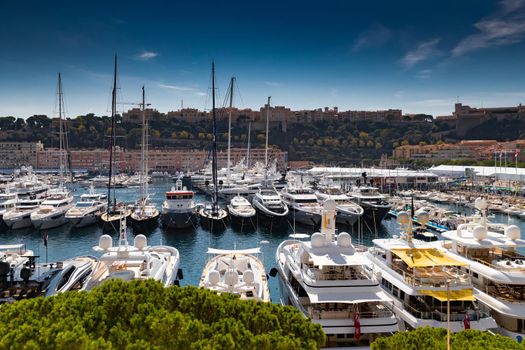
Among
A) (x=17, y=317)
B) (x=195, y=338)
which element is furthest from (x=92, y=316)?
(x=195, y=338)

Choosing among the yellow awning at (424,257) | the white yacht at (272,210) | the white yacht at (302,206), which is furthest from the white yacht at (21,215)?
the yellow awning at (424,257)

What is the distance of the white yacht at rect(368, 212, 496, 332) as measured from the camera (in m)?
16.2

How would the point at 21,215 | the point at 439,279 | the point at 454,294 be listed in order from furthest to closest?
1. the point at 21,215
2. the point at 439,279
3. the point at 454,294

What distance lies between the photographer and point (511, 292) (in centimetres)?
1773

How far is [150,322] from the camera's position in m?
10.7

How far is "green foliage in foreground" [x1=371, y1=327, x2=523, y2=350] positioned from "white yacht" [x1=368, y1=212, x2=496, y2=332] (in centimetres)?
407

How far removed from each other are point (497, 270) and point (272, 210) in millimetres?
30765

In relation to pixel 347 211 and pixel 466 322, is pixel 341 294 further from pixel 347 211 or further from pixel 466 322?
pixel 347 211

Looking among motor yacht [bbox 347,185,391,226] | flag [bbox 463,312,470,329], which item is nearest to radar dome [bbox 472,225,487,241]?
flag [bbox 463,312,470,329]

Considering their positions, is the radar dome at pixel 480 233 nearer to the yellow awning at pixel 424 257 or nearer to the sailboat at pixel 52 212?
the yellow awning at pixel 424 257

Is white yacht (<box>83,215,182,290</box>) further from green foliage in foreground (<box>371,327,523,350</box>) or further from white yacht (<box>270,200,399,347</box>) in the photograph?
green foliage in foreground (<box>371,327,523,350</box>)

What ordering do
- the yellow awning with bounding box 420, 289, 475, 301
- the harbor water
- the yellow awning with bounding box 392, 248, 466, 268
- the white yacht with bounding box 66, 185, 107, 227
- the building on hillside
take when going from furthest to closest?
the building on hillside < the white yacht with bounding box 66, 185, 107, 227 < the harbor water < the yellow awning with bounding box 392, 248, 466, 268 < the yellow awning with bounding box 420, 289, 475, 301

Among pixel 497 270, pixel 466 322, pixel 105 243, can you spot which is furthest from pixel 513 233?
pixel 105 243

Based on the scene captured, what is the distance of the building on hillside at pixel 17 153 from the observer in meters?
146
